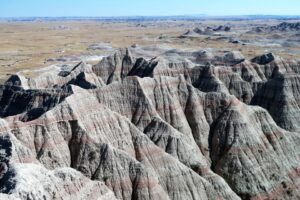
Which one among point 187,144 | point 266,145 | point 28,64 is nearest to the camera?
point 187,144

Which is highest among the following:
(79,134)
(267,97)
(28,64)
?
(79,134)

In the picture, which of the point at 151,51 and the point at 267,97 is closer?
the point at 267,97

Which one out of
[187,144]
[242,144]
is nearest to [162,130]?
[187,144]

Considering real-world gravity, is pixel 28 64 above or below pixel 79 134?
below

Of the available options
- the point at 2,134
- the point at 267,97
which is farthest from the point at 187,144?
the point at 267,97

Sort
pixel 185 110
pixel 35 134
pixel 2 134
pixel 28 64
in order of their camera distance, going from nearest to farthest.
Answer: pixel 2 134 < pixel 35 134 < pixel 185 110 < pixel 28 64

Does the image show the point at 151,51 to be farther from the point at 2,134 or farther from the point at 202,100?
the point at 2,134
